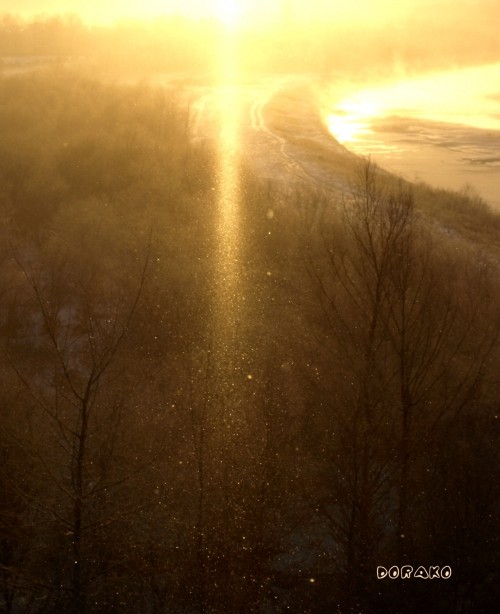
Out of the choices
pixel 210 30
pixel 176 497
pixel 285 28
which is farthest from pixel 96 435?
pixel 285 28

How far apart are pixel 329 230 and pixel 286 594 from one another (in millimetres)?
6942

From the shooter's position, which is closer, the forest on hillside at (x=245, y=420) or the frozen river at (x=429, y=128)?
the forest on hillside at (x=245, y=420)

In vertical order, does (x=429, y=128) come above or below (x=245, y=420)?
above

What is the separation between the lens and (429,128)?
29141 mm

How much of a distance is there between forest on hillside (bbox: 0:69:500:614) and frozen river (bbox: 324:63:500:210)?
9217 mm

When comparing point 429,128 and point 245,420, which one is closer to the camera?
point 245,420

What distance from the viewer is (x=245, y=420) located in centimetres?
735

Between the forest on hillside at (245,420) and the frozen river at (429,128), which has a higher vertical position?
the frozen river at (429,128)

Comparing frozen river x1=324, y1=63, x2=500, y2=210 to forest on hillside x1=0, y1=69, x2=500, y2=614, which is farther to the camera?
frozen river x1=324, y1=63, x2=500, y2=210

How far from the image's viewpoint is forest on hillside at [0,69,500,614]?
5.52 metres

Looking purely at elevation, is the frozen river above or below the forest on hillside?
above

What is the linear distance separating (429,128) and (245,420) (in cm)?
2426

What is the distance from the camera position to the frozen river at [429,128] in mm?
21891

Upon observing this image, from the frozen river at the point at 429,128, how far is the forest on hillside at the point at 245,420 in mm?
9217
